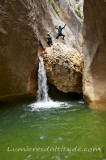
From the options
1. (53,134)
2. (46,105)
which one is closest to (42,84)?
(46,105)

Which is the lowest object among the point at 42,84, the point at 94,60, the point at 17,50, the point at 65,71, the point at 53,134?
the point at 53,134

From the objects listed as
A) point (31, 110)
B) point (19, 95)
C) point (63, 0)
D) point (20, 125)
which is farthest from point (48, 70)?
point (63, 0)

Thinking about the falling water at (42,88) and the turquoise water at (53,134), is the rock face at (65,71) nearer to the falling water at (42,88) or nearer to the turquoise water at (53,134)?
the falling water at (42,88)

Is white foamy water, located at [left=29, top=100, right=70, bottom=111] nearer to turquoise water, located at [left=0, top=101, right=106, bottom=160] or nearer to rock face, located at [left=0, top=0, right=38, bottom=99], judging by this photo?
turquoise water, located at [left=0, top=101, right=106, bottom=160]

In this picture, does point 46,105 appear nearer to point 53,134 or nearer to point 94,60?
point 94,60

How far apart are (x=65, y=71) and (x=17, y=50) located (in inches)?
118

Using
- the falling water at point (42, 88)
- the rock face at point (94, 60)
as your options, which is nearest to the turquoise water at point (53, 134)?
the rock face at point (94, 60)

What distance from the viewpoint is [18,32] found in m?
15.0

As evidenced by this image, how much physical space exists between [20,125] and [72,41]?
20884 mm

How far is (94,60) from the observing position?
14039mm

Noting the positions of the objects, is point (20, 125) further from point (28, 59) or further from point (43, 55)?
point (43, 55)

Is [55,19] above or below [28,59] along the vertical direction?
above

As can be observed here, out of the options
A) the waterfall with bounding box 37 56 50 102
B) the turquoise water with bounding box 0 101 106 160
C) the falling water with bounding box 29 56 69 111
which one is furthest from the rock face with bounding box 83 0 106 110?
the waterfall with bounding box 37 56 50 102

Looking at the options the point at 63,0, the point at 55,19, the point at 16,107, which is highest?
the point at 63,0
